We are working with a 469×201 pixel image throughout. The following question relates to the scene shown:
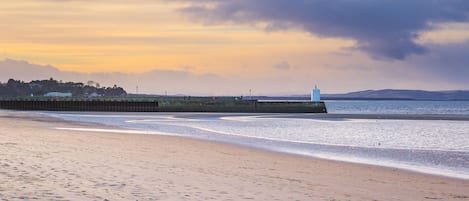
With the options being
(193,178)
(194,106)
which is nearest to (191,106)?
(194,106)

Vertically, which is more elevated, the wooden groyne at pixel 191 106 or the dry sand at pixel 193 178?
the wooden groyne at pixel 191 106

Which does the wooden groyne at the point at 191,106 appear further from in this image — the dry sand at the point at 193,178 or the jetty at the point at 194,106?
the dry sand at the point at 193,178

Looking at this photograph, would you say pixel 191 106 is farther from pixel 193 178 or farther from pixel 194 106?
pixel 193 178

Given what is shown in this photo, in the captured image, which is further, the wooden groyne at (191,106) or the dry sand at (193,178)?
the wooden groyne at (191,106)

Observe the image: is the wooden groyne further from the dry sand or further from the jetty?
the dry sand

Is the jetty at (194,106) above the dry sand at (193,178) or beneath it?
above

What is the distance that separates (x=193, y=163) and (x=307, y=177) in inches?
152

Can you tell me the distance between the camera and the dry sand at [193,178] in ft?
38.0

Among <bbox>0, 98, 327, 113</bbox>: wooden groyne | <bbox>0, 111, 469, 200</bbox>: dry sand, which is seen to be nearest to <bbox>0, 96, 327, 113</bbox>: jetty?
<bbox>0, 98, 327, 113</bbox>: wooden groyne

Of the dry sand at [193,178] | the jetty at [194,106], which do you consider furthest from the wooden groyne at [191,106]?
the dry sand at [193,178]

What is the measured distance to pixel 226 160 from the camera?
765 inches

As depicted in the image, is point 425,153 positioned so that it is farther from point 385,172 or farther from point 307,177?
point 307,177

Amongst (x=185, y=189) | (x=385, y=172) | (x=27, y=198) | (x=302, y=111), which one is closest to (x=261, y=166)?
(x=385, y=172)

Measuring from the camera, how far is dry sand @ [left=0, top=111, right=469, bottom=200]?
1160 centimetres
